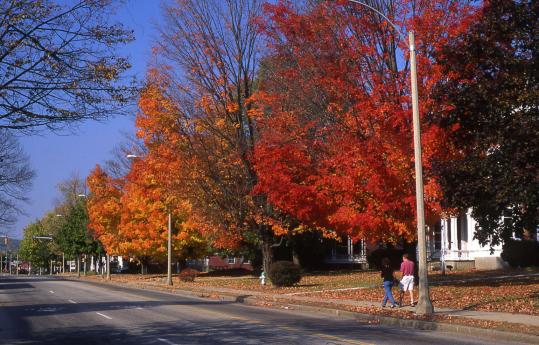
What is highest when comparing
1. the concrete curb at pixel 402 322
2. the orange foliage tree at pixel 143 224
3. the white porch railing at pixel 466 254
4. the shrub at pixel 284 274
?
the orange foliage tree at pixel 143 224

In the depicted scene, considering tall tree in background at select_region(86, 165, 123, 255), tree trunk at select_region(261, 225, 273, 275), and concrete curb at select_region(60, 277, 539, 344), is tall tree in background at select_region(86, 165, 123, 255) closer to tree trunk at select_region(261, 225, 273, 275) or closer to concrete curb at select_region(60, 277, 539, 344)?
tree trunk at select_region(261, 225, 273, 275)

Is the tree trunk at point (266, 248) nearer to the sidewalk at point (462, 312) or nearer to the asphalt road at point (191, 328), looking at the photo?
the sidewalk at point (462, 312)

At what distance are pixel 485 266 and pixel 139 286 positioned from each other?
22088mm

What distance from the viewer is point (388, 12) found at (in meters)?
25.1

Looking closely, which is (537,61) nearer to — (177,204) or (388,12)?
(388,12)

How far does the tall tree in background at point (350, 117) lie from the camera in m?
23.0

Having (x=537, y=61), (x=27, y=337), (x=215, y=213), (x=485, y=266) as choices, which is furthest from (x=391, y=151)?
(x=485, y=266)

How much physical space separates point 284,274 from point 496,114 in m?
16.1

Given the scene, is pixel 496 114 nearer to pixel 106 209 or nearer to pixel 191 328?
pixel 191 328

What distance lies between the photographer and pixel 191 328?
16875 millimetres

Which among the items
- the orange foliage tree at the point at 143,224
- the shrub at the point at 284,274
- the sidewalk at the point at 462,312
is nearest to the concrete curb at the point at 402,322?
the sidewalk at the point at 462,312

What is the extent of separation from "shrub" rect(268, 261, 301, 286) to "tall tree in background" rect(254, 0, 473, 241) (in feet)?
17.0

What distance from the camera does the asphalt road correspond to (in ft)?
47.8

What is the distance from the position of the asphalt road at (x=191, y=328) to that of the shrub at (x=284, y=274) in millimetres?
8080
